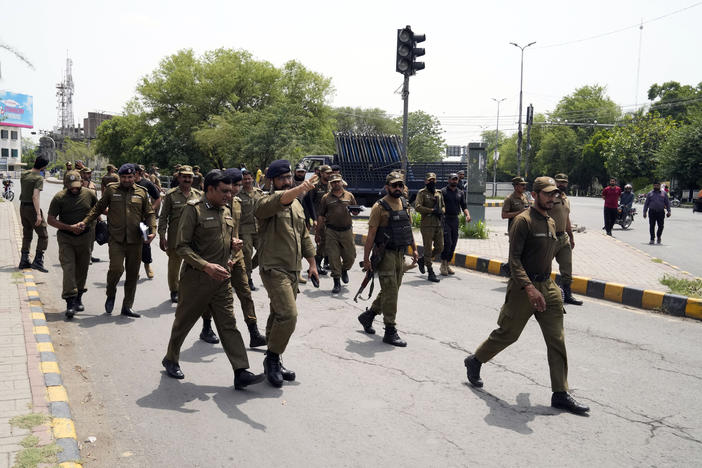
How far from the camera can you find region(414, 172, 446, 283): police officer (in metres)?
10.0

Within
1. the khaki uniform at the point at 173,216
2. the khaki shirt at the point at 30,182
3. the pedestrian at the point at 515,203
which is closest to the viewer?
the khaki uniform at the point at 173,216

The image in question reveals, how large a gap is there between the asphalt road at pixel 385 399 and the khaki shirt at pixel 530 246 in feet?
3.48

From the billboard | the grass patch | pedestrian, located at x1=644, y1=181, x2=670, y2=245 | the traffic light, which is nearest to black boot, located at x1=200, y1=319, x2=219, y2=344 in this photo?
the grass patch

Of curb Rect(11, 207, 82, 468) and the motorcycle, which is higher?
the motorcycle

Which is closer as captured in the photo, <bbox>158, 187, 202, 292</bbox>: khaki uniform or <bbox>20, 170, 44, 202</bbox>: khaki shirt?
<bbox>158, 187, 202, 292</bbox>: khaki uniform

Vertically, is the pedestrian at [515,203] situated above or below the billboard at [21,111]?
below

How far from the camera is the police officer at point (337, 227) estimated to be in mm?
8742

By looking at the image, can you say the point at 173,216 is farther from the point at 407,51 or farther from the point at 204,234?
the point at 407,51

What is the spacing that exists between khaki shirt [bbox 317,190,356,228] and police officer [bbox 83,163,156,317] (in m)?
2.53

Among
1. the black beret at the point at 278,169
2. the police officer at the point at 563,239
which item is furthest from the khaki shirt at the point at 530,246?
the police officer at the point at 563,239

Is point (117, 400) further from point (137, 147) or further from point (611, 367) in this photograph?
point (137, 147)

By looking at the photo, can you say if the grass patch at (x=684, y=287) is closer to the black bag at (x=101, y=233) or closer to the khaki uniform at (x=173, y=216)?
the khaki uniform at (x=173, y=216)

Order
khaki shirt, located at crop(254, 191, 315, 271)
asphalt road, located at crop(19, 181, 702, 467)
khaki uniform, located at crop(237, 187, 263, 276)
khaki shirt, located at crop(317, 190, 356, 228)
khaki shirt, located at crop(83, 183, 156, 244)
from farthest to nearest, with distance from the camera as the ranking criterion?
1. khaki shirt, located at crop(317, 190, 356, 228)
2. khaki uniform, located at crop(237, 187, 263, 276)
3. khaki shirt, located at crop(83, 183, 156, 244)
4. khaki shirt, located at crop(254, 191, 315, 271)
5. asphalt road, located at crop(19, 181, 702, 467)

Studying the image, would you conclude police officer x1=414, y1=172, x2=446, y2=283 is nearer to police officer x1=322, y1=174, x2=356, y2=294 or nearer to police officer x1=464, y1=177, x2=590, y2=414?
police officer x1=322, y1=174, x2=356, y2=294
